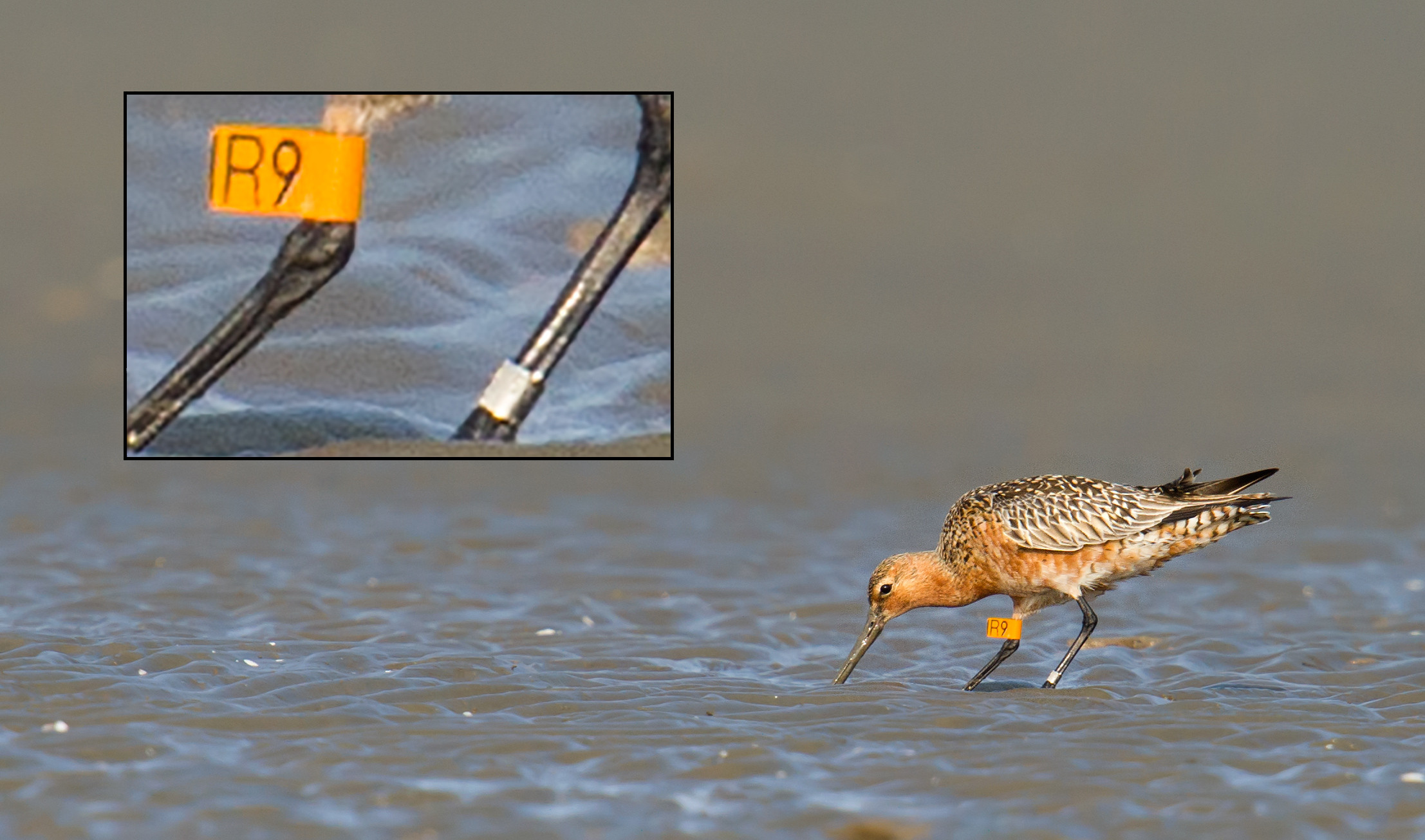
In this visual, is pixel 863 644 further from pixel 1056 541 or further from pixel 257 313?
pixel 257 313

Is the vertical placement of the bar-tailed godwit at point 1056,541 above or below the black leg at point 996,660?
above

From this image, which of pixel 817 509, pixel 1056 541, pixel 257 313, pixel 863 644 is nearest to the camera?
pixel 257 313

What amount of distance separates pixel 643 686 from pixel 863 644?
96cm

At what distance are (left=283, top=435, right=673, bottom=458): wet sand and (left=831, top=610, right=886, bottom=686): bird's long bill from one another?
4.71 feet

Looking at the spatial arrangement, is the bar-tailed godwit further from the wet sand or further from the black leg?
the wet sand

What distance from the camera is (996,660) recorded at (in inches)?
311

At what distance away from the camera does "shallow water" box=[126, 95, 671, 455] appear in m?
6.56

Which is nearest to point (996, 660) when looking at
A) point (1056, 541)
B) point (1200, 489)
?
point (1056, 541)

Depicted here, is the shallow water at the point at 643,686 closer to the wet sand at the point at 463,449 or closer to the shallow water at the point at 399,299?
the wet sand at the point at 463,449

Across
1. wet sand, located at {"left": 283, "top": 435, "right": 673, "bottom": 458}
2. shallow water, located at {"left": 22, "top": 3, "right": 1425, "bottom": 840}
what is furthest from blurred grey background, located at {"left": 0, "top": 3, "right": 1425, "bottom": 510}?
wet sand, located at {"left": 283, "top": 435, "right": 673, "bottom": 458}

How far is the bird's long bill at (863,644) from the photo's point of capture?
7829 mm

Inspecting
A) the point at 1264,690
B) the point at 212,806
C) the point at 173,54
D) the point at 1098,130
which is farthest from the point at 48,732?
the point at 1098,130

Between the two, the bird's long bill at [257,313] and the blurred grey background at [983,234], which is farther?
the blurred grey background at [983,234]

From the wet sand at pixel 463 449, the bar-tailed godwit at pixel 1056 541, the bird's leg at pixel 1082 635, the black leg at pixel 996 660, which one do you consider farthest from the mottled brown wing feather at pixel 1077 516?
the wet sand at pixel 463 449
